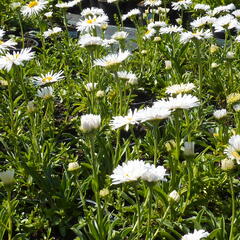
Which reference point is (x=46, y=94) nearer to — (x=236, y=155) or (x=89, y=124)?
(x=89, y=124)

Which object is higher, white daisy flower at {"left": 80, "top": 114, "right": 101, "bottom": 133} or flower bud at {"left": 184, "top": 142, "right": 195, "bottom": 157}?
white daisy flower at {"left": 80, "top": 114, "right": 101, "bottom": 133}

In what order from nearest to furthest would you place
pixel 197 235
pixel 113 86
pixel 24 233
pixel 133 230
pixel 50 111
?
1. pixel 197 235
2. pixel 133 230
3. pixel 24 233
4. pixel 50 111
5. pixel 113 86

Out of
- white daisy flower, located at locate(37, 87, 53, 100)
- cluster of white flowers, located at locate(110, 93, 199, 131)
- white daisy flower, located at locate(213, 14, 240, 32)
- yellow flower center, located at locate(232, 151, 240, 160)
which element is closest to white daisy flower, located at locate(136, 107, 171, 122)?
cluster of white flowers, located at locate(110, 93, 199, 131)

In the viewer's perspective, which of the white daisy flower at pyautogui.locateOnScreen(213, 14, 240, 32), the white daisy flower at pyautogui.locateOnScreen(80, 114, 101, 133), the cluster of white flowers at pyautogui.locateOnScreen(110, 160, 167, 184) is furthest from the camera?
the white daisy flower at pyautogui.locateOnScreen(213, 14, 240, 32)

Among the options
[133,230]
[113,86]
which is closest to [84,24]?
[113,86]

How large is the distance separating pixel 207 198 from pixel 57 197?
606 millimetres

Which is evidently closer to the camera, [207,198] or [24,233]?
[24,233]

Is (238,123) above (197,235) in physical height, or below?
below

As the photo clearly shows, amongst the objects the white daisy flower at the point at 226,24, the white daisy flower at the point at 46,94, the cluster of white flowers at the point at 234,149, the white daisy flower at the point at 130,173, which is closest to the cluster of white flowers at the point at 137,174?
the white daisy flower at the point at 130,173

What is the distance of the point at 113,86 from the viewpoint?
113 inches

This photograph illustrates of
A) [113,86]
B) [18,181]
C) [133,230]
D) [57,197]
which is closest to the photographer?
[133,230]

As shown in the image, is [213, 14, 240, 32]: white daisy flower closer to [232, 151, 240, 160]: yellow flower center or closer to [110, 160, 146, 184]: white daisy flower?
[232, 151, 240, 160]: yellow flower center

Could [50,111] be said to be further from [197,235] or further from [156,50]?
[197,235]

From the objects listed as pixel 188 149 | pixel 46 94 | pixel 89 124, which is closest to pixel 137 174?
pixel 89 124
